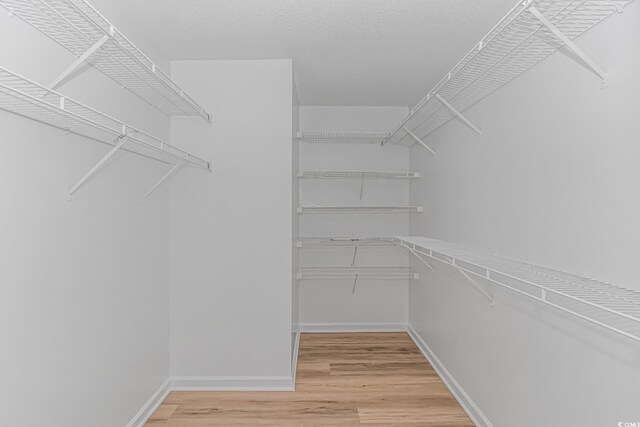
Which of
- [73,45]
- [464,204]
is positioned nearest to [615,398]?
[464,204]

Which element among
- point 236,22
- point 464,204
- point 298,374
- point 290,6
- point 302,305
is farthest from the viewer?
point 302,305

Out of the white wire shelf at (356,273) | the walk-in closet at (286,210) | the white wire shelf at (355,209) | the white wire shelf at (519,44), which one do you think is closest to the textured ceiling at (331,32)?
the walk-in closet at (286,210)

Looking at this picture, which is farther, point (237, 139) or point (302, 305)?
point (302, 305)

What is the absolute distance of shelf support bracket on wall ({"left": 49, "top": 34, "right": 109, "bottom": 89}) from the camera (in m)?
1.40

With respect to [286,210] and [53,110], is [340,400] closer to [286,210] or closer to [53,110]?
[286,210]

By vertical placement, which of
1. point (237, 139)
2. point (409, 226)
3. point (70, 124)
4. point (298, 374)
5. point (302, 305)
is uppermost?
point (237, 139)

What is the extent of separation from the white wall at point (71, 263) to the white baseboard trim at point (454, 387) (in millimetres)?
1899

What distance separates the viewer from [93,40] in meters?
1.52

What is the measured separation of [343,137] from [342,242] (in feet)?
3.20

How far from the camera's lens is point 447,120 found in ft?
9.70

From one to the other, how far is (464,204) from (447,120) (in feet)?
2.19

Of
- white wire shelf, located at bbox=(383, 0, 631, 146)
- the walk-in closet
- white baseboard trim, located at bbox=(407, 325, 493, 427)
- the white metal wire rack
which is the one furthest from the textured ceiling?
white baseboard trim, located at bbox=(407, 325, 493, 427)

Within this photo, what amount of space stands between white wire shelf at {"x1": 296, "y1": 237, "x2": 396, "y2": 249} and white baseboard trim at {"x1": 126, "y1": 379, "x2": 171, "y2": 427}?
1566 mm

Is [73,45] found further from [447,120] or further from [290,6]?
[447,120]
